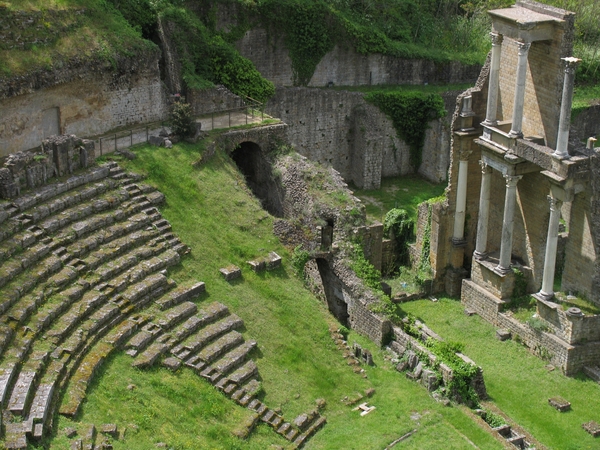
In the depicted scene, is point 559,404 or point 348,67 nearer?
point 559,404

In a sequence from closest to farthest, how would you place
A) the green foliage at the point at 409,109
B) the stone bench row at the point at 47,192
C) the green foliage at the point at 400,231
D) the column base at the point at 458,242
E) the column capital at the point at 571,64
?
the stone bench row at the point at 47,192, the column capital at the point at 571,64, the column base at the point at 458,242, the green foliage at the point at 400,231, the green foliage at the point at 409,109

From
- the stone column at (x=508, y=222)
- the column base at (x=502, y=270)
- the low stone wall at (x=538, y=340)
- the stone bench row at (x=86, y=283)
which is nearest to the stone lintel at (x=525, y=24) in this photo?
the stone column at (x=508, y=222)

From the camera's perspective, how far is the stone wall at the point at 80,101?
3253cm

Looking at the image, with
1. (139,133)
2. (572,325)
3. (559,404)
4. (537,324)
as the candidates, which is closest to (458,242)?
(537,324)

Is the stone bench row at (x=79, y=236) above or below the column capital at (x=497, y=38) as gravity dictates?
below

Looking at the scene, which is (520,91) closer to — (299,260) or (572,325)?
(572,325)

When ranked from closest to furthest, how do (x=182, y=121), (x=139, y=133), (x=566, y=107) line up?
(x=566, y=107), (x=182, y=121), (x=139, y=133)

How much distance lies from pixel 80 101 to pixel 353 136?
49.0 ft

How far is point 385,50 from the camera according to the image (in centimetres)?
4828

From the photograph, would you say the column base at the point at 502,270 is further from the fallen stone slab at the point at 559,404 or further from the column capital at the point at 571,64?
the column capital at the point at 571,64

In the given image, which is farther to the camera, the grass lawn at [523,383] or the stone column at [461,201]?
the stone column at [461,201]

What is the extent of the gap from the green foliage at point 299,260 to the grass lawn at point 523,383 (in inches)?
164

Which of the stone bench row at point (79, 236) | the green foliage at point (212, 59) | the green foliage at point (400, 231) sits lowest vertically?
the green foliage at point (400, 231)

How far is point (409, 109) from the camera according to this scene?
45.8 m
